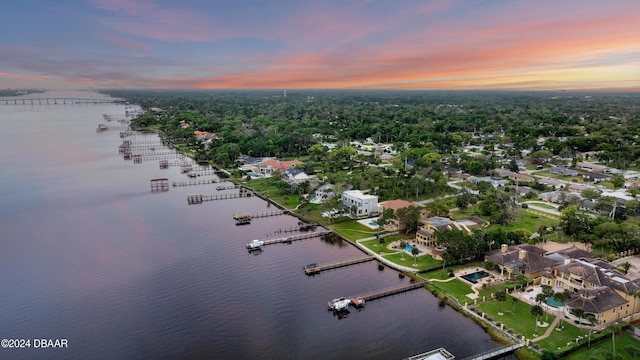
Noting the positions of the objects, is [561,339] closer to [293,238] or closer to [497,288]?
[497,288]

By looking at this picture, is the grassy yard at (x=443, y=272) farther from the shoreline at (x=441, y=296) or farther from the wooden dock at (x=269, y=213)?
the wooden dock at (x=269, y=213)

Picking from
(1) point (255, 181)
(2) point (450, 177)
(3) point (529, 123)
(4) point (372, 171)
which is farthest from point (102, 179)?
(3) point (529, 123)

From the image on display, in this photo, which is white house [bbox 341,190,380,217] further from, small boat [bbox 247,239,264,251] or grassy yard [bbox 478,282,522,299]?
grassy yard [bbox 478,282,522,299]

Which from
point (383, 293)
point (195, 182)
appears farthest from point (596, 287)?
point (195, 182)

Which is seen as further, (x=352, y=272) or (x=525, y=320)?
(x=352, y=272)

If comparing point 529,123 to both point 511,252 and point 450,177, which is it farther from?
point 511,252
